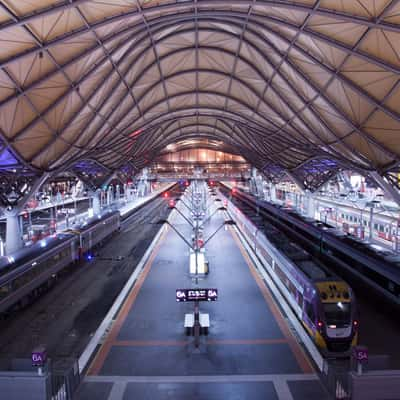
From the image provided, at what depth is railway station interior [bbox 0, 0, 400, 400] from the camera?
12.6 meters

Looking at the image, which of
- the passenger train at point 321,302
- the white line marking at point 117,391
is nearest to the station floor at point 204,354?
the white line marking at point 117,391

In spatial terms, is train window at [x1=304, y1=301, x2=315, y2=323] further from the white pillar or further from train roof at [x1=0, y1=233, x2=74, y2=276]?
the white pillar

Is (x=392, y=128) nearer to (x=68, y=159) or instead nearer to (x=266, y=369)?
(x=266, y=369)

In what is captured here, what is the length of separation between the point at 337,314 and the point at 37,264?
16885mm

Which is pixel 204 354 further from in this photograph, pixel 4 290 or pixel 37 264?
pixel 37 264

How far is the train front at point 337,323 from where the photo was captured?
1388 centimetres

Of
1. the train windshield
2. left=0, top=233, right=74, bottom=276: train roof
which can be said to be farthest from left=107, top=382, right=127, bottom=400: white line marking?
left=0, top=233, right=74, bottom=276: train roof

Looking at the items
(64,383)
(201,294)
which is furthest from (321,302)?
(64,383)

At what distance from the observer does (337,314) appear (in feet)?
45.9

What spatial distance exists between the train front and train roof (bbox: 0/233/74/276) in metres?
Result: 15.6

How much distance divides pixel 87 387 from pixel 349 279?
17.8m

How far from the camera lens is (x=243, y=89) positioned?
37.0 m

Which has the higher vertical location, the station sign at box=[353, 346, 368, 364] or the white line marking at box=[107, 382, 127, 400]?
the station sign at box=[353, 346, 368, 364]

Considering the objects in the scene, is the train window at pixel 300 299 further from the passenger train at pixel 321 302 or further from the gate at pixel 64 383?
the gate at pixel 64 383
